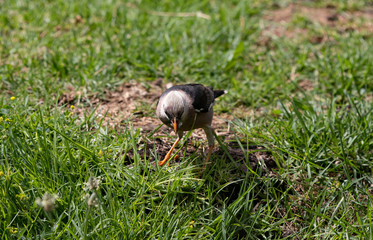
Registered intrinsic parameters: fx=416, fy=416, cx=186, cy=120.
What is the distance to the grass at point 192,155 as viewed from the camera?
3.71 meters

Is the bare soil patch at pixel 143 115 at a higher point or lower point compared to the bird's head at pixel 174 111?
lower

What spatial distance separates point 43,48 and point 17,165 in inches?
130

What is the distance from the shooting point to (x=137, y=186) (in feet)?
12.9

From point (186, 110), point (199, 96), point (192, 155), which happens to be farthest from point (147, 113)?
point (192, 155)

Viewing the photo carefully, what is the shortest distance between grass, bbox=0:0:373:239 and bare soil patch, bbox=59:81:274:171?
0.28 feet

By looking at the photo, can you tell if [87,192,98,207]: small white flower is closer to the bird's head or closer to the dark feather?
the bird's head

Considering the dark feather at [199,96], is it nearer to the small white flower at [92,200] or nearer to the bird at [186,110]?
the bird at [186,110]

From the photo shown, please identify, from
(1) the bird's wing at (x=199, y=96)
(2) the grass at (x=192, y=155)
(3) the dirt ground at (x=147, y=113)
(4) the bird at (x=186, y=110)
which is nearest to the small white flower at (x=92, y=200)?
(2) the grass at (x=192, y=155)

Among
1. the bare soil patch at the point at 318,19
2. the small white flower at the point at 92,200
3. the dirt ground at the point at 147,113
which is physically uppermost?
the small white flower at the point at 92,200

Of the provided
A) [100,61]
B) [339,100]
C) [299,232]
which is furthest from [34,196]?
[339,100]

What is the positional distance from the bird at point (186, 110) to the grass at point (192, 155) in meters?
0.32

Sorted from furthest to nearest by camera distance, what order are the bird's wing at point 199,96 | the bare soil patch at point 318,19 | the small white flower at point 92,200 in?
the bare soil patch at point 318,19 < the bird's wing at point 199,96 < the small white flower at point 92,200

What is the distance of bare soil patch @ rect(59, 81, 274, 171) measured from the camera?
4.79m

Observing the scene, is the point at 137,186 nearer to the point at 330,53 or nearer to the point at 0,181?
the point at 0,181
